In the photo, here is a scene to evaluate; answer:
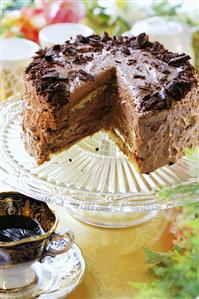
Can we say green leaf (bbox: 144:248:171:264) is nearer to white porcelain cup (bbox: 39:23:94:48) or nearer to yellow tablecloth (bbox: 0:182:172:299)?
yellow tablecloth (bbox: 0:182:172:299)

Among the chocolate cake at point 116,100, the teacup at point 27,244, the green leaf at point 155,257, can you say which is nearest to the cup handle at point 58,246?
the teacup at point 27,244

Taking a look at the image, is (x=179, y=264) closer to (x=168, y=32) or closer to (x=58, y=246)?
(x=58, y=246)

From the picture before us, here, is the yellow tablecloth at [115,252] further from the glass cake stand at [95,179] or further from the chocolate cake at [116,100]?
the chocolate cake at [116,100]

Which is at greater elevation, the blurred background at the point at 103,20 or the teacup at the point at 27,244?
the blurred background at the point at 103,20

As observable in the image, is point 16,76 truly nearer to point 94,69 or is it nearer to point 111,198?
point 94,69

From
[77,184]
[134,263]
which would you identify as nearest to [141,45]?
[77,184]
